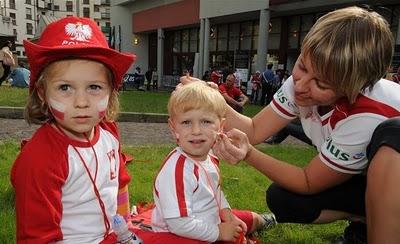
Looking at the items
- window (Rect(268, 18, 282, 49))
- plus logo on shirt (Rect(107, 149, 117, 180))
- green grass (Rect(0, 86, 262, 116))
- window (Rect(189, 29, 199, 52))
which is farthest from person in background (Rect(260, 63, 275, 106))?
plus logo on shirt (Rect(107, 149, 117, 180))

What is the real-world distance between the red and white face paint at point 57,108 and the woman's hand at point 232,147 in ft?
2.44

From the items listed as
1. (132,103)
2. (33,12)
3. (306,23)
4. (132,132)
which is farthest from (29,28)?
(132,132)

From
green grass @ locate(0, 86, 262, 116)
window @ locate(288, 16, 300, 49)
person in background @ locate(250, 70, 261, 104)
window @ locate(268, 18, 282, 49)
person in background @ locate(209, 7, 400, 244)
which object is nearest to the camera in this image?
person in background @ locate(209, 7, 400, 244)

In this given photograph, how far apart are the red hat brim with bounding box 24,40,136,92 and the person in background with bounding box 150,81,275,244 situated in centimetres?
38

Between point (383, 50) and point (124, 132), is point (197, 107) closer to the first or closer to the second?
point (383, 50)

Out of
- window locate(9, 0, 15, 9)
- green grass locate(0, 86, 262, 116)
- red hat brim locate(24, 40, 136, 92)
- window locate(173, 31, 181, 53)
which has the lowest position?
green grass locate(0, 86, 262, 116)

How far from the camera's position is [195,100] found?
2.13 meters

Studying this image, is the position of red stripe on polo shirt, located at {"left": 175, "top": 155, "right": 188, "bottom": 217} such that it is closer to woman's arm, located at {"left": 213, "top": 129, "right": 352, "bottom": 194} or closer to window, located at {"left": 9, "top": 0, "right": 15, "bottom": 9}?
woman's arm, located at {"left": 213, "top": 129, "right": 352, "bottom": 194}

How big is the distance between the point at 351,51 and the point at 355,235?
4.15ft

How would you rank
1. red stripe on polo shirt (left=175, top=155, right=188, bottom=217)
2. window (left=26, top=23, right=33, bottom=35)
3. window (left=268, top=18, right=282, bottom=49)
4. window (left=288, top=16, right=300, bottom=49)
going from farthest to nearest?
window (left=26, top=23, right=33, bottom=35) < window (left=268, top=18, right=282, bottom=49) < window (left=288, top=16, right=300, bottom=49) < red stripe on polo shirt (left=175, top=155, right=188, bottom=217)

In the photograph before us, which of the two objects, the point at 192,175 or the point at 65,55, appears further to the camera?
the point at 192,175

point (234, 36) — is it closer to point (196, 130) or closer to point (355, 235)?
point (355, 235)

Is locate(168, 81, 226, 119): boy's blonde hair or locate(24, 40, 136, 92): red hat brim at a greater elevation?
locate(24, 40, 136, 92): red hat brim

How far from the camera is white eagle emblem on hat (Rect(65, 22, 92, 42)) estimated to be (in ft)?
6.01
